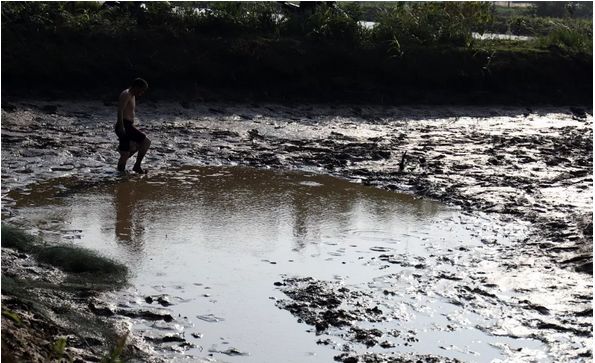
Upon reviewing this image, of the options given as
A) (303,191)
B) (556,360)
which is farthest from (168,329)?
(303,191)

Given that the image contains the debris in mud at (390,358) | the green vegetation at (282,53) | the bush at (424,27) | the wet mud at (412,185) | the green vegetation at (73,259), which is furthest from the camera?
the bush at (424,27)

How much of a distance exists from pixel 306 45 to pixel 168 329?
533 inches

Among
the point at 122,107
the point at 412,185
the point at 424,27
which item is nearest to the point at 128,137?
the point at 122,107

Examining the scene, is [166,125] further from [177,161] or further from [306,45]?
[306,45]

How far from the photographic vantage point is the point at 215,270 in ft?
31.4

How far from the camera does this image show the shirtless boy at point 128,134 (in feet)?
44.2

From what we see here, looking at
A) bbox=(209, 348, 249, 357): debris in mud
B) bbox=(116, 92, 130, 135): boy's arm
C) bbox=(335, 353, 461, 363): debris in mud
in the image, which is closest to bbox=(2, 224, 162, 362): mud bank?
bbox=(209, 348, 249, 357): debris in mud

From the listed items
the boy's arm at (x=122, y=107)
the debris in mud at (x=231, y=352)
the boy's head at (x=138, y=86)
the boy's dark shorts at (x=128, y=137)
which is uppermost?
the boy's head at (x=138, y=86)

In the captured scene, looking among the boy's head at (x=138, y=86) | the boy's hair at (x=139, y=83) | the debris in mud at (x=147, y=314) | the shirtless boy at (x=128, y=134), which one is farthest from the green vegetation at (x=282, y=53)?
the debris in mud at (x=147, y=314)

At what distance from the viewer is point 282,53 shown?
800 inches

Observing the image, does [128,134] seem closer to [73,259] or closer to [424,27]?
[73,259]

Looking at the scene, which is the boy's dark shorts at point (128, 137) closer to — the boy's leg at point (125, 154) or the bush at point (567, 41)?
the boy's leg at point (125, 154)

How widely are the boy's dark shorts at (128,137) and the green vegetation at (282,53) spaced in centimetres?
499

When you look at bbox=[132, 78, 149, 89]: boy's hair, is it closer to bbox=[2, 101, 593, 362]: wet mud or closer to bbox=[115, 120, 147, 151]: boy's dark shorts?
bbox=[115, 120, 147, 151]: boy's dark shorts
